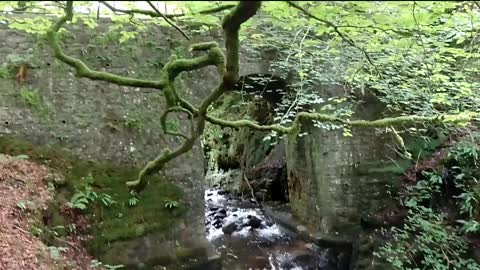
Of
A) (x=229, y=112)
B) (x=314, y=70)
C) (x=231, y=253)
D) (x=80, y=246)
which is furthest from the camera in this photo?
(x=229, y=112)

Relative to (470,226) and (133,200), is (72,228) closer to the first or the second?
(133,200)

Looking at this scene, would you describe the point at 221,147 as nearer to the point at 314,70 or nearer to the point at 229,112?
the point at 229,112

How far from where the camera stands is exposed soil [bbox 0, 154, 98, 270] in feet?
17.1

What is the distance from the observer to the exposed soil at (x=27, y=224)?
5199mm

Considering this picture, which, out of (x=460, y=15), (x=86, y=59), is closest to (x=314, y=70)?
(x=460, y=15)

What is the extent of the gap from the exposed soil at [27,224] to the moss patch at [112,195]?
9.6 inches

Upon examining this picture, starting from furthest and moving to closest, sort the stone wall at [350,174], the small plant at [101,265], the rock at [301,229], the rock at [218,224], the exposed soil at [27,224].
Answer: the rock at [218,224] < the rock at [301,229] < the stone wall at [350,174] < the small plant at [101,265] < the exposed soil at [27,224]

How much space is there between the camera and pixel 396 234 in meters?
7.68

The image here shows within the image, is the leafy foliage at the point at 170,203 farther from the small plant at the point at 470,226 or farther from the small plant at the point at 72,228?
the small plant at the point at 470,226

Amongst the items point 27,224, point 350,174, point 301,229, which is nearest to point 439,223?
point 350,174

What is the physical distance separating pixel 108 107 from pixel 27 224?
2175 millimetres

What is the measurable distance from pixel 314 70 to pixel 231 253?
407 cm

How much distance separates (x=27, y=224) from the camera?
5.78 metres

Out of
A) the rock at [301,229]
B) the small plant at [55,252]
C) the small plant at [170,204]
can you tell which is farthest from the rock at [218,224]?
the small plant at [55,252]
